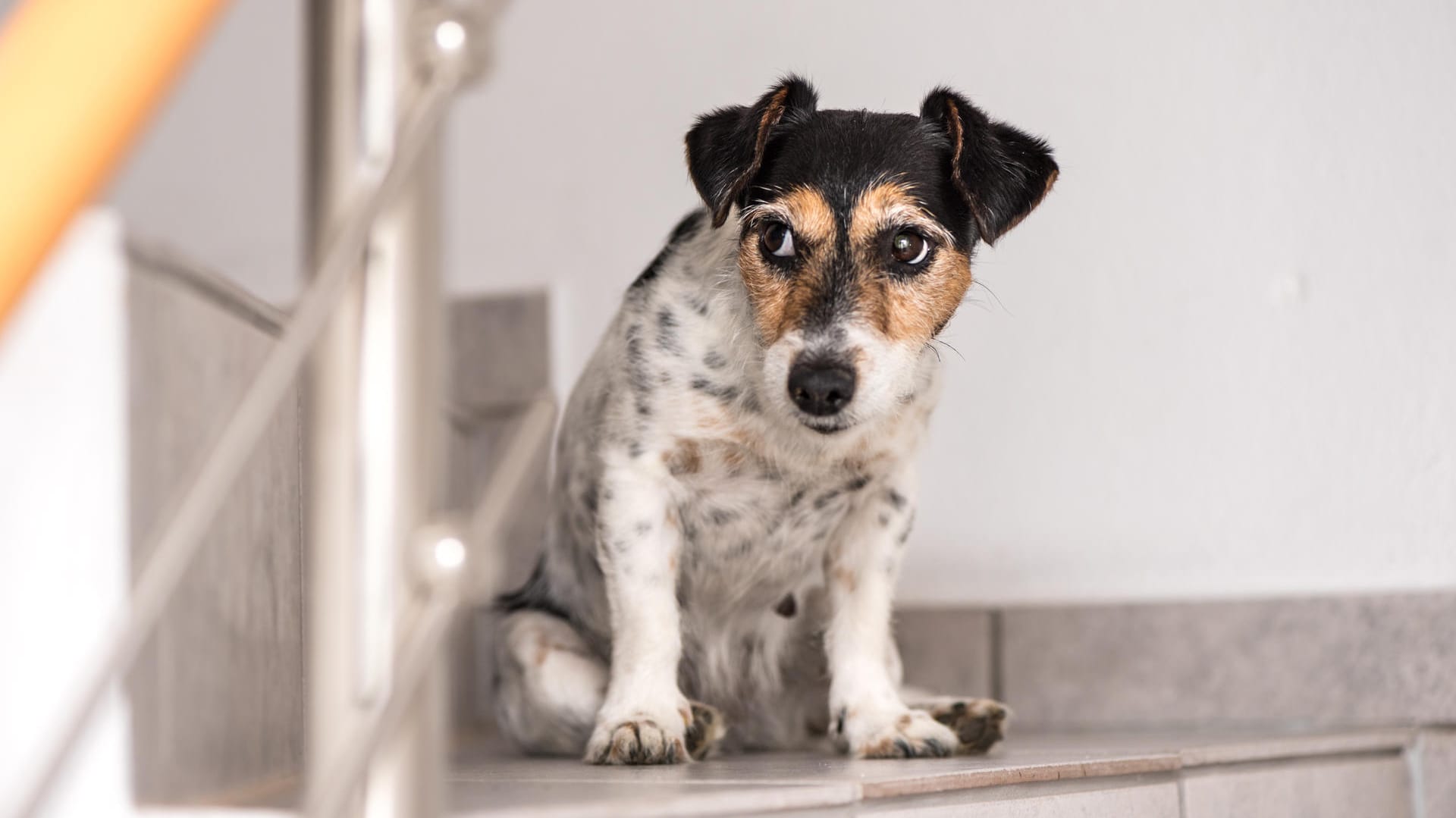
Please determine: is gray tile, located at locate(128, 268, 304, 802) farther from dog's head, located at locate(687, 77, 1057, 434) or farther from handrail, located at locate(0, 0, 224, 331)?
dog's head, located at locate(687, 77, 1057, 434)

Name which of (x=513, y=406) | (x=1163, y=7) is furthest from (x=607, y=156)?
(x=1163, y=7)

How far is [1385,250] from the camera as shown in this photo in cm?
232

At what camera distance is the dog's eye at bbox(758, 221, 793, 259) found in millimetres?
1822

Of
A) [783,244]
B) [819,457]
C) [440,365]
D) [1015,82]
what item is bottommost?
[440,365]

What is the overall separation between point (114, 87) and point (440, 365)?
217 mm

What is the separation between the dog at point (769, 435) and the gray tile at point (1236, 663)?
0.60 meters

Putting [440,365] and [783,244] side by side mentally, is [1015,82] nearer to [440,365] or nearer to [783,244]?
[783,244]

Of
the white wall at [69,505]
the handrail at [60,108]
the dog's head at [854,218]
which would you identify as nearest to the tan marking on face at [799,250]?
the dog's head at [854,218]

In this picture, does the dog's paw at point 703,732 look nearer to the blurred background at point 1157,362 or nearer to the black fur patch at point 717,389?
the blurred background at point 1157,362

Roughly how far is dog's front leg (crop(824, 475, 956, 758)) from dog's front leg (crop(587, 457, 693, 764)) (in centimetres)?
22

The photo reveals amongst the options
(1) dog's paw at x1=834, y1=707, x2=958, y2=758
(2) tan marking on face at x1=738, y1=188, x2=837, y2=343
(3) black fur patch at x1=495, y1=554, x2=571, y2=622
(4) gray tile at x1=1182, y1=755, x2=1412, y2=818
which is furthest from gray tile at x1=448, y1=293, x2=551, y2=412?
(4) gray tile at x1=1182, y1=755, x2=1412, y2=818

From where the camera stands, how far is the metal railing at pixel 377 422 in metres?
0.69

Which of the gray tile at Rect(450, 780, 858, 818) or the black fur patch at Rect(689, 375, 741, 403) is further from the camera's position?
the black fur patch at Rect(689, 375, 741, 403)

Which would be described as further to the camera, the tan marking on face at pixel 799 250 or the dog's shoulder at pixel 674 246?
the dog's shoulder at pixel 674 246
